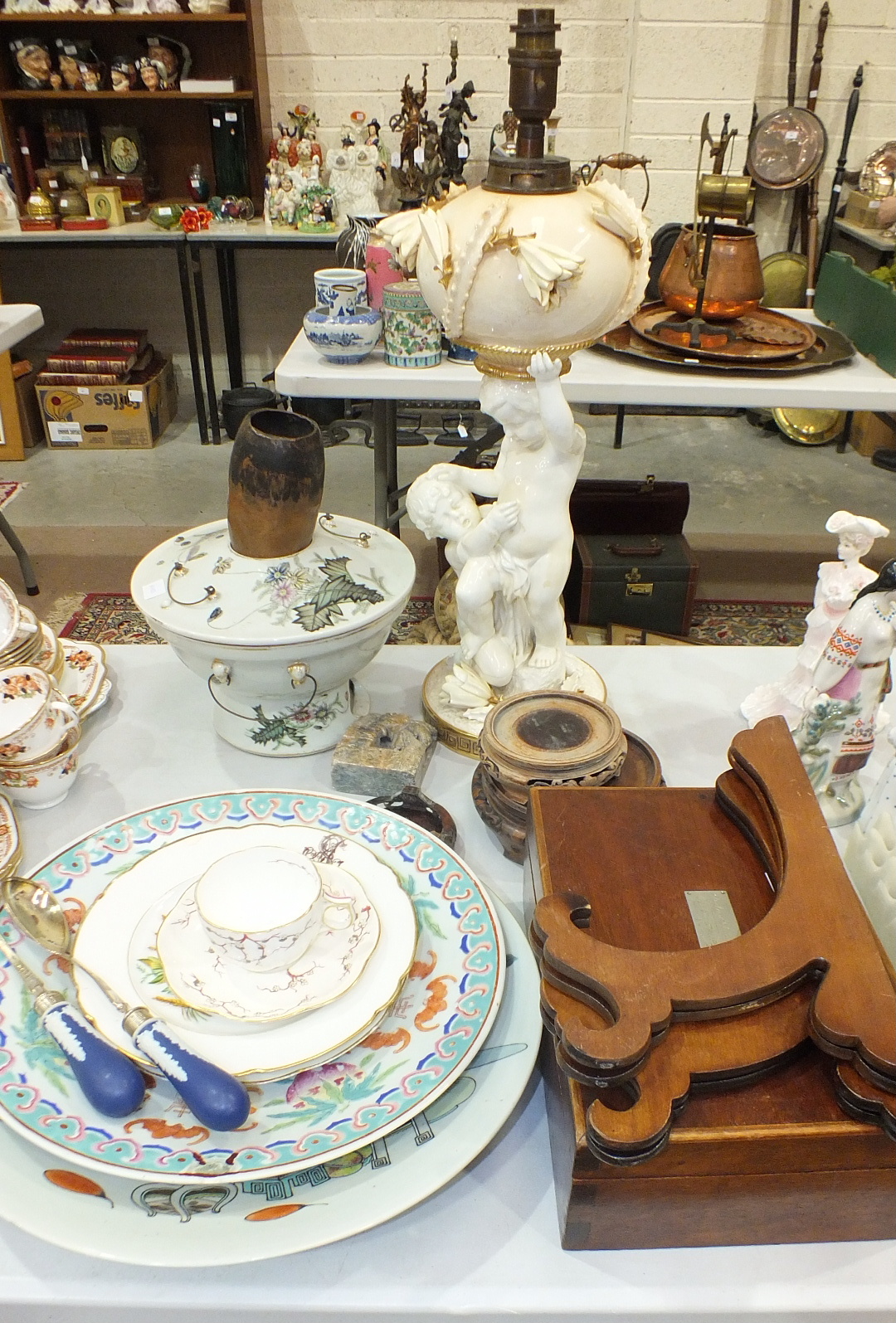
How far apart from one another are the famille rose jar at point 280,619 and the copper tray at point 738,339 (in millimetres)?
1196

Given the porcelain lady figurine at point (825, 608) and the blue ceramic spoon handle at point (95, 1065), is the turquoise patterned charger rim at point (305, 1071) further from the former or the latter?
the porcelain lady figurine at point (825, 608)

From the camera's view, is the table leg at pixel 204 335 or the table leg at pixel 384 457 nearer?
the table leg at pixel 384 457

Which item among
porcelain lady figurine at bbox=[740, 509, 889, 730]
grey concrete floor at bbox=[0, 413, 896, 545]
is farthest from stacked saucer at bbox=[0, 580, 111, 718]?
grey concrete floor at bbox=[0, 413, 896, 545]

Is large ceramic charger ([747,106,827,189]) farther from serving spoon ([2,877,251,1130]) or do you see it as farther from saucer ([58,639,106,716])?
serving spoon ([2,877,251,1130])

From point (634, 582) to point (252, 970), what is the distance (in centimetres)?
175

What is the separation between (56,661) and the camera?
41.6 inches

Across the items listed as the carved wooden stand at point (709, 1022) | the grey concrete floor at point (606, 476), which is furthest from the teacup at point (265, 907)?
the grey concrete floor at point (606, 476)

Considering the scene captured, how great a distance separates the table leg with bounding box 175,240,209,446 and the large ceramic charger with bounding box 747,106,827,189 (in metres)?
1.89

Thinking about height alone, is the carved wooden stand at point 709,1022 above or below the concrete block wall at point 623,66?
below

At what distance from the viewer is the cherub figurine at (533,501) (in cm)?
92

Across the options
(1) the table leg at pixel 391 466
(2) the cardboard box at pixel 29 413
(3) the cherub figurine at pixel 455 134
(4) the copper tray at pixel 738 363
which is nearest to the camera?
(4) the copper tray at pixel 738 363

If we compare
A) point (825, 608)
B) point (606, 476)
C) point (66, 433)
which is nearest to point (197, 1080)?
point (825, 608)

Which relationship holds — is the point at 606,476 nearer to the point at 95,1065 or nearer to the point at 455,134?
the point at 455,134

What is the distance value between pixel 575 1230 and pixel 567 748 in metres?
0.38
